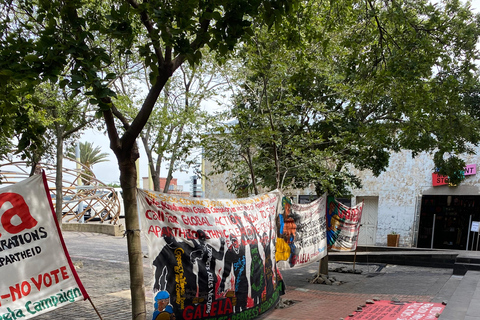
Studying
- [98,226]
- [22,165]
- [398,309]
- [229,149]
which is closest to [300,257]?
[398,309]

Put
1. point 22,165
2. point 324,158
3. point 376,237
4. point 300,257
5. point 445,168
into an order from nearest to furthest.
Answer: point 300,257, point 324,158, point 445,168, point 376,237, point 22,165

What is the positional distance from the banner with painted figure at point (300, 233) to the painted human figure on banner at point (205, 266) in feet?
8.86

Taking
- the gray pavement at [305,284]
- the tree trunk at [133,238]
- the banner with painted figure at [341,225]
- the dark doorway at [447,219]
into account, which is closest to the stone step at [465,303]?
the gray pavement at [305,284]

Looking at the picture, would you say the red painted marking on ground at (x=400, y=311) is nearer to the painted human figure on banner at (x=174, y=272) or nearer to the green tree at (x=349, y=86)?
the green tree at (x=349, y=86)

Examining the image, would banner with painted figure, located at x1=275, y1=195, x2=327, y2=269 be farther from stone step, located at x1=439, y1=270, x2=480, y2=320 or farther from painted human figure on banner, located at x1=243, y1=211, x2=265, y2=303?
stone step, located at x1=439, y1=270, x2=480, y2=320

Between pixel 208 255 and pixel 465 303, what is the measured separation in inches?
175

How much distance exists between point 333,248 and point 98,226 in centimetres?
1676

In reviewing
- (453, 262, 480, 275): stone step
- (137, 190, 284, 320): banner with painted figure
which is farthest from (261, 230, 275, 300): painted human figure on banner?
(453, 262, 480, 275): stone step

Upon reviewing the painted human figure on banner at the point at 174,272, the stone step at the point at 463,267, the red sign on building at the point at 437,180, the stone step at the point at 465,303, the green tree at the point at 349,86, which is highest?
the green tree at the point at 349,86

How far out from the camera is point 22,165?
80.5ft

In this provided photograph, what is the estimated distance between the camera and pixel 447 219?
811 inches

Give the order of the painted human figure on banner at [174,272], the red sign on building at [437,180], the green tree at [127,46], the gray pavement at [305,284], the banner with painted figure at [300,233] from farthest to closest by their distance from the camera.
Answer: the red sign on building at [437,180] → the banner with painted figure at [300,233] → the gray pavement at [305,284] → the painted human figure on banner at [174,272] → the green tree at [127,46]

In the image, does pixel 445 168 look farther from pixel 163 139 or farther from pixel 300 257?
pixel 163 139

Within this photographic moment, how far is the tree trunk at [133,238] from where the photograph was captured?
199 inches
